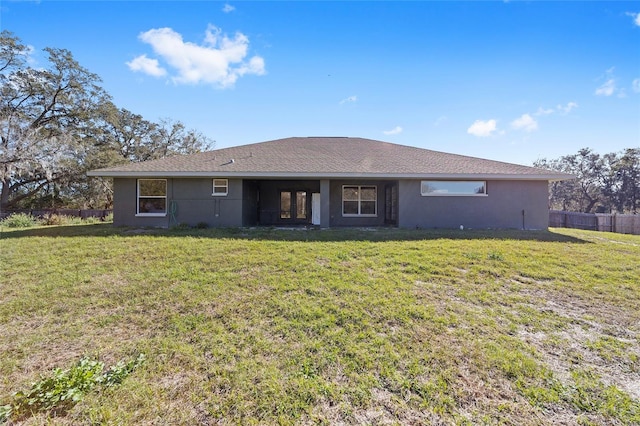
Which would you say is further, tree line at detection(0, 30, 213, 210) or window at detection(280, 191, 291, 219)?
tree line at detection(0, 30, 213, 210)

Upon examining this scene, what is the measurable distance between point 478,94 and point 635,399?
1171 centimetres

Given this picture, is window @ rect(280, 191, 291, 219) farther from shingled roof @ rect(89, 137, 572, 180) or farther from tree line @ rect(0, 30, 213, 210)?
tree line @ rect(0, 30, 213, 210)

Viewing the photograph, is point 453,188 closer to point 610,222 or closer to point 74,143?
point 610,222

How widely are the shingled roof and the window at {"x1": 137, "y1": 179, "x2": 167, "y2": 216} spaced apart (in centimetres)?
68

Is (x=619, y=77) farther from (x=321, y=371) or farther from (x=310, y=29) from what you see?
(x=321, y=371)

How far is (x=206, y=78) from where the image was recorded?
40.0 ft

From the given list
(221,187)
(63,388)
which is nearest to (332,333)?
(63,388)

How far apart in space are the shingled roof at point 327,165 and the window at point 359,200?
1.45 metres

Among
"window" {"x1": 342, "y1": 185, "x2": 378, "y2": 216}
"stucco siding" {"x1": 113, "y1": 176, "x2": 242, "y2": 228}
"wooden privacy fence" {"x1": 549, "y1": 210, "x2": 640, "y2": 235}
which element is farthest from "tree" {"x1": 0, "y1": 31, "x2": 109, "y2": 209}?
"wooden privacy fence" {"x1": 549, "y1": 210, "x2": 640, "y2": 235}

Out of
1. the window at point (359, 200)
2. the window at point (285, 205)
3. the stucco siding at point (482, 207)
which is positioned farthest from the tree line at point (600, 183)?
the window at point (285, 205)

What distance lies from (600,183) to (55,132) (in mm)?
47546

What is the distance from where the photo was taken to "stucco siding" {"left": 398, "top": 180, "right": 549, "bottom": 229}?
12.0 m

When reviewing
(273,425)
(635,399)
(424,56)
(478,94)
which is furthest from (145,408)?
(478,94)

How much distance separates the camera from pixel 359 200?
1391cm
